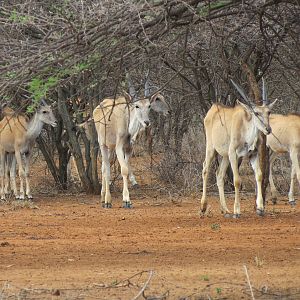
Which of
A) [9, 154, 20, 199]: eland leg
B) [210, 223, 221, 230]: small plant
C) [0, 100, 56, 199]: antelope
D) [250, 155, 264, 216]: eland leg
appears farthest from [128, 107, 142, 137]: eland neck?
[210, 223, 221, 230]: small plant

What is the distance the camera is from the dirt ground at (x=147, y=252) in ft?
31.8

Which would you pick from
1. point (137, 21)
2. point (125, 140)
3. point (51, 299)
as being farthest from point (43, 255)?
point (125, 140)

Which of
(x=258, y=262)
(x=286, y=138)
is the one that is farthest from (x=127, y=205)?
(x=258, y=262)

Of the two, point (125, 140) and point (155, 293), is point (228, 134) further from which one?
point (155, 293)

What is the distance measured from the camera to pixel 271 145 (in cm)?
2062

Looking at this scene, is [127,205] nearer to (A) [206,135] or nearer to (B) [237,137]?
(A) [206,135]

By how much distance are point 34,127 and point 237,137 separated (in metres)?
6.47

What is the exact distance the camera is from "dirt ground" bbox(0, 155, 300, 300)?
31.8 ft

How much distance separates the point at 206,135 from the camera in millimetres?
17703

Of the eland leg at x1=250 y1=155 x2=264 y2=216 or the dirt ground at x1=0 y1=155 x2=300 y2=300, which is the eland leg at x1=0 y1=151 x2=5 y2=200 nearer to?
the dirt ground at x1=0 y1=155 x2=300 y2=300

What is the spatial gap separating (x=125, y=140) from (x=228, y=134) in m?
3.41

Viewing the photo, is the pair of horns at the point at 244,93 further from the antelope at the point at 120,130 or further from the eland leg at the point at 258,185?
the antelope at the point at 120,130

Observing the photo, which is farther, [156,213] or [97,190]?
[97,190]

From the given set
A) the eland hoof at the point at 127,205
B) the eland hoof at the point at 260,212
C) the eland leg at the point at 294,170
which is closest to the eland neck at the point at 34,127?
the eland hoof at the point at 127,205
